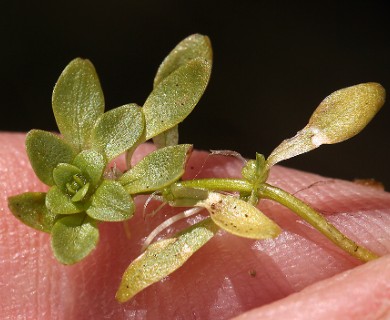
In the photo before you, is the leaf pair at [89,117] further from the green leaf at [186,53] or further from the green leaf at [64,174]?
the green leaf at [186,53]

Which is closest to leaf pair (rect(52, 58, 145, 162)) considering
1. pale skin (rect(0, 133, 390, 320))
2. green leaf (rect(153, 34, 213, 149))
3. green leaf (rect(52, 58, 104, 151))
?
green leaf (rect(52, 58, 104, 151))

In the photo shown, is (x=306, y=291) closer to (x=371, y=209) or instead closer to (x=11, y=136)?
(x=371, y=209)

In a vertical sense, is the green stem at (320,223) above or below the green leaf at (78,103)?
below

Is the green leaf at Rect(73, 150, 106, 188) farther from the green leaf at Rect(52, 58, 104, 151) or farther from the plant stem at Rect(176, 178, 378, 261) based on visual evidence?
the plant stem at Rect(176, 178, 378, 261)

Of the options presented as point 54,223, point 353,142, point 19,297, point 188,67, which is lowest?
point 353,142

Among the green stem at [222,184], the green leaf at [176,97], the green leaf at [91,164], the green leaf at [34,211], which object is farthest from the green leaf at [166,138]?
the green leaf at [34,211]

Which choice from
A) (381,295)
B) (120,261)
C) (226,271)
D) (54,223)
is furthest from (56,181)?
(381,295)
